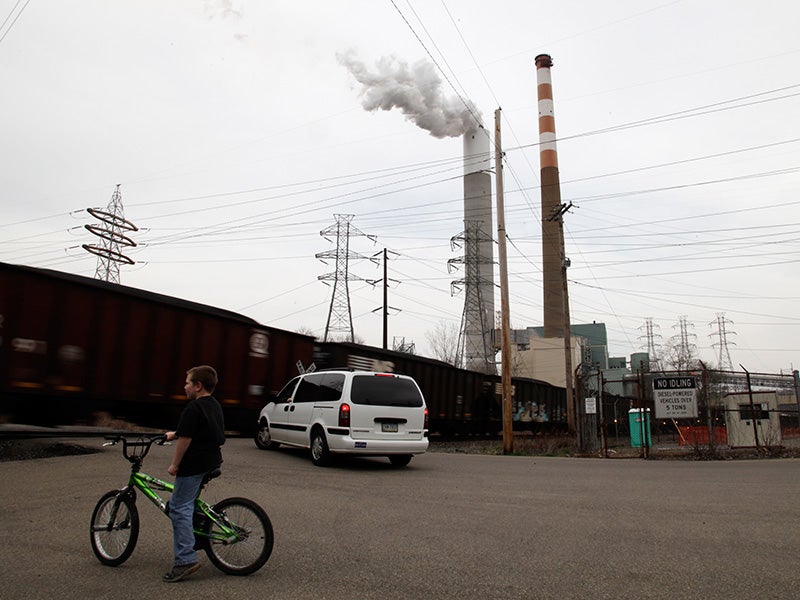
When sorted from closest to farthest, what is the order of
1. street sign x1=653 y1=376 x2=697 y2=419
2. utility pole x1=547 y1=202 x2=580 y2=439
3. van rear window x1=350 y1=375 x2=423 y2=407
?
van rear window x1=350 y1=375 x2=423 y2=407 < street sign x1=653 y1=376 x2=697 y2=419 < utility pole x1=547 y1=202 x2=580 y2=439

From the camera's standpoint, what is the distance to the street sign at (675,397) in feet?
52.0

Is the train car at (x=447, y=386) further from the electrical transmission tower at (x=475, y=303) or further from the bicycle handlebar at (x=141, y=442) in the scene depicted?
the electrical transmission tower at (x=475, y=303)

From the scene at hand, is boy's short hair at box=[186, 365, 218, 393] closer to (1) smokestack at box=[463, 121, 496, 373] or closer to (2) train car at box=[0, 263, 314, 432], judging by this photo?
(2) train car at box=[0, 263, 314, 432]

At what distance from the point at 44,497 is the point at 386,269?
123ft

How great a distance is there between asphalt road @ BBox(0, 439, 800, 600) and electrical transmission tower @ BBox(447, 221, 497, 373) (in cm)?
4817

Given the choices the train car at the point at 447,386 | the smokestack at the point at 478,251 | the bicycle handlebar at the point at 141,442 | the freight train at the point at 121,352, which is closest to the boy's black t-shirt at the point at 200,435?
the bicycle handlebar at the point at 141,442

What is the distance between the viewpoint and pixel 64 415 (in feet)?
35.6

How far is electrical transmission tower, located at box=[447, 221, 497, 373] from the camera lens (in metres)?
59.3

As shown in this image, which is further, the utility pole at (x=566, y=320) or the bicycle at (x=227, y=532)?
the utility pole at (x=566, y=320)

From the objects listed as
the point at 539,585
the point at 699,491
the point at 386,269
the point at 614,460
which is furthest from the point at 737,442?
the point at 386,269

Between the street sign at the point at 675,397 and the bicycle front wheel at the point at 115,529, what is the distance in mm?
14456

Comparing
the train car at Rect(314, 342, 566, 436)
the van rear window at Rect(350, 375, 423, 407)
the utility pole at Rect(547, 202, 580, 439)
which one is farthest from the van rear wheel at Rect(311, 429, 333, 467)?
the utility pole at Rect(547, 202, 580, 439)

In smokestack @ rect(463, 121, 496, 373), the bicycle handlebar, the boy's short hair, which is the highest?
smokestack @ rect(463, 121, 496, 373)

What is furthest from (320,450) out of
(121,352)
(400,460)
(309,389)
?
(121,352)
